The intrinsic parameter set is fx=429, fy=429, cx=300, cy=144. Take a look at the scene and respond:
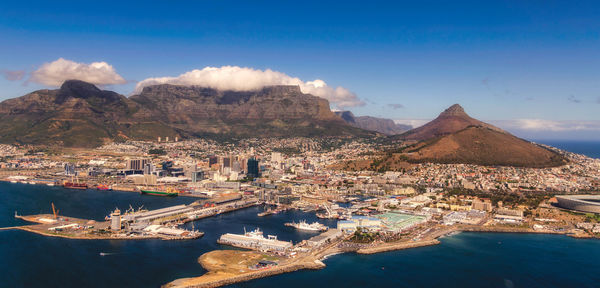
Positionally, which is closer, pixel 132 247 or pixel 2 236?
pixel 132 247

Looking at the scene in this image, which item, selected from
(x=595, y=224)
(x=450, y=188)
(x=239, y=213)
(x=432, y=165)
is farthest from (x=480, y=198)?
(x=239, y=213)

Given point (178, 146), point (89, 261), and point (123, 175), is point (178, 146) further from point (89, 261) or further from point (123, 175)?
point (89, 261)

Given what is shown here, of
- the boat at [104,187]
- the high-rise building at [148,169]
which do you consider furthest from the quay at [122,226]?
the high-rise building at [148,169]

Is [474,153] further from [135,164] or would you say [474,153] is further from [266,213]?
[135,164]

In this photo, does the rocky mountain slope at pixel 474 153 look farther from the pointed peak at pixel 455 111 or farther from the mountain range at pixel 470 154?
the pointed peak at pixel 455 111

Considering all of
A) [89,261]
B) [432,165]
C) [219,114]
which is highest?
[219,114]
